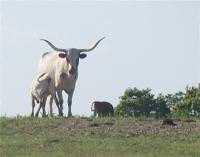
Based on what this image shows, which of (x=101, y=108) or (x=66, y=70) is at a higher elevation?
(x=66, y=70)

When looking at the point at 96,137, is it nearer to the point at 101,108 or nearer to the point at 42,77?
the point at 101,108

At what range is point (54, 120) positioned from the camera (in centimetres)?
2191

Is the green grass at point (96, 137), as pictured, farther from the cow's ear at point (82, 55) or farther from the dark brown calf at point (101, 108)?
the cow's ear at point (82, 55)

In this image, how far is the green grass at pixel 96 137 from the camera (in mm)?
17391

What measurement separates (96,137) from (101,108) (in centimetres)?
703

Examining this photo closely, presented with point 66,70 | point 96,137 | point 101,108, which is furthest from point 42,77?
point 96,137

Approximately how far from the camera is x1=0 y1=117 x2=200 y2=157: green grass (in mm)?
17391

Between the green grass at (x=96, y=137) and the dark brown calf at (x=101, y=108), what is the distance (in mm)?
3301

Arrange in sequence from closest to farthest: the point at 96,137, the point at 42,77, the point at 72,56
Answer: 1. the point at 96,137
2. the point at 72,56
3. the point at 42,77

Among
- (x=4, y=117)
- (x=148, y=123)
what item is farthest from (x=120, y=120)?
(x=4, y=117)

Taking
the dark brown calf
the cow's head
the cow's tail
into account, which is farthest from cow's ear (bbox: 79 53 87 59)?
the dark brown calf

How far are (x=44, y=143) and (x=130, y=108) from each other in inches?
635

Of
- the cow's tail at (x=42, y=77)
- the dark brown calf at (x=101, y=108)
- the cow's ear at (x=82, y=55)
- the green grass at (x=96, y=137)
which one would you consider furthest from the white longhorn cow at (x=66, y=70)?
the green grass at (x=96, y=137)

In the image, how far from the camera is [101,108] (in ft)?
86.1
